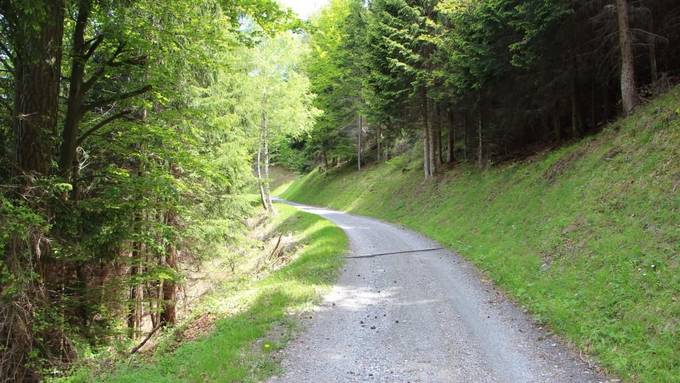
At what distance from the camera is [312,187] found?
4353 cm

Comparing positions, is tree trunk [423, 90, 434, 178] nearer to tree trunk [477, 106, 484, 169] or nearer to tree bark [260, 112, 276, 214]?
tree trunk [477, 106, 484, 169]

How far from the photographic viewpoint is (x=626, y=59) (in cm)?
1286

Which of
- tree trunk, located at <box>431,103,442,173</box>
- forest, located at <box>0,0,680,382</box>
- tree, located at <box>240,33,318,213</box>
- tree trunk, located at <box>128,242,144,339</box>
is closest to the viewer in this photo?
forest, located at <box>0,0,680,382</box>

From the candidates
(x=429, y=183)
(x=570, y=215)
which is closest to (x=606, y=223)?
(x=570, y=215)

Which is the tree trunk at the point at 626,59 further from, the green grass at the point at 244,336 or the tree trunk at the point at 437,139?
the tree trunk at the point at 437,139

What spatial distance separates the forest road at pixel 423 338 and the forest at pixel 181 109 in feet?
11.8

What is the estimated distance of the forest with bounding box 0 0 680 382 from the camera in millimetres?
6117

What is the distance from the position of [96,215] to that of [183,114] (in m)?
2.65

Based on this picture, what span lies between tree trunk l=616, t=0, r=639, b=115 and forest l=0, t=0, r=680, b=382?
56 millimetres

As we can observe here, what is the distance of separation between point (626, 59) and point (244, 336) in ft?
42.9

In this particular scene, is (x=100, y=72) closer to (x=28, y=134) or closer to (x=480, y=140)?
(x=28, y=134)

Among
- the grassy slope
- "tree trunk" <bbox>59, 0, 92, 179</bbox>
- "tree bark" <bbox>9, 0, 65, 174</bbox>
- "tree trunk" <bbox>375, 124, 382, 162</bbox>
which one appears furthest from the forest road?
"tree trunk" <bbox>375, 124, 382, 162</bbox>

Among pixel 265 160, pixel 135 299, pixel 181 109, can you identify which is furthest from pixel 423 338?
pixel 265 160

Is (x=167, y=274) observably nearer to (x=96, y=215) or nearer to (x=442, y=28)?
(x=96, y=215)
